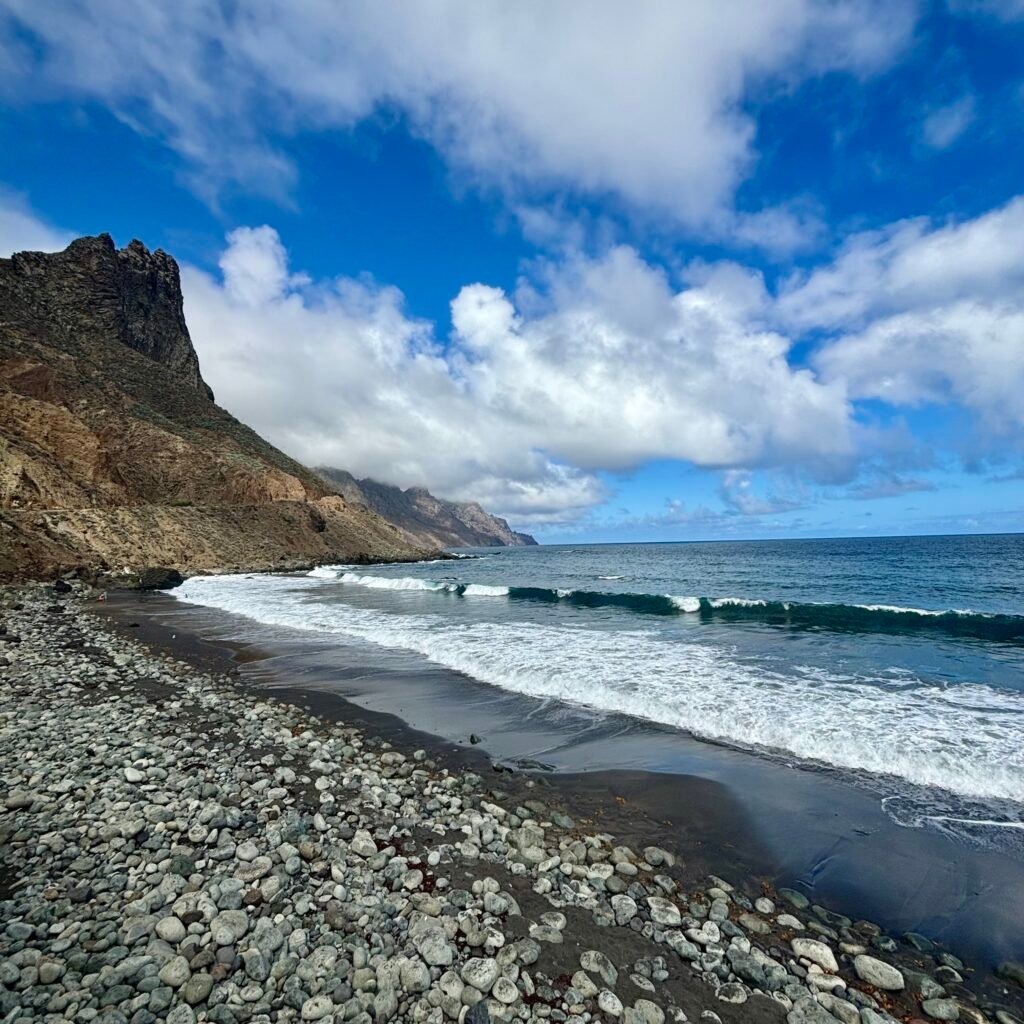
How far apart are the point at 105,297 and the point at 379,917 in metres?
111

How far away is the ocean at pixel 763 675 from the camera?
7751mm

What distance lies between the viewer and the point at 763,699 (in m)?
10.9

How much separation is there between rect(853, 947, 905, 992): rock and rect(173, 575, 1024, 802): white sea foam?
462cm

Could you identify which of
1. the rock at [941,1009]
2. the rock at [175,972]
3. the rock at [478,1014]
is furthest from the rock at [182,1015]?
the rock at [941,1009]

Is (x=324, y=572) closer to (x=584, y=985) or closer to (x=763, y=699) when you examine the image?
(x=763, y=699)

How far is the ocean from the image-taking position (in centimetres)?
775

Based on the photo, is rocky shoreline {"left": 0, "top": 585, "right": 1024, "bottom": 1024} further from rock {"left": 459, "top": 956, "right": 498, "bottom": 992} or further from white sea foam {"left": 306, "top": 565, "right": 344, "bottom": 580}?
white sea foam {"left": 306, "top": 565, "right": 344, "bottom": 580}

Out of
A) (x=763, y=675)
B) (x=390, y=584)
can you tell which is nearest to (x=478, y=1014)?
(x=763, y=675)

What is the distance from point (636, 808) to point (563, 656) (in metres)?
8.62

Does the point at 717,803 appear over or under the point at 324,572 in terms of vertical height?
under

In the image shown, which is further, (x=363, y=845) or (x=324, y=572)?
(x=324, y=572)

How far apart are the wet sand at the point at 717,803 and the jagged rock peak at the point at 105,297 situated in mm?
86562

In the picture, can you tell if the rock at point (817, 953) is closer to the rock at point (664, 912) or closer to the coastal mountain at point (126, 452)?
the rock at point (664, 912)

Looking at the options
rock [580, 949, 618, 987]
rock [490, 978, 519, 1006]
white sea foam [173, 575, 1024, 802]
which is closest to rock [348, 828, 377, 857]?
rock [490, 978, 519, 1006]
